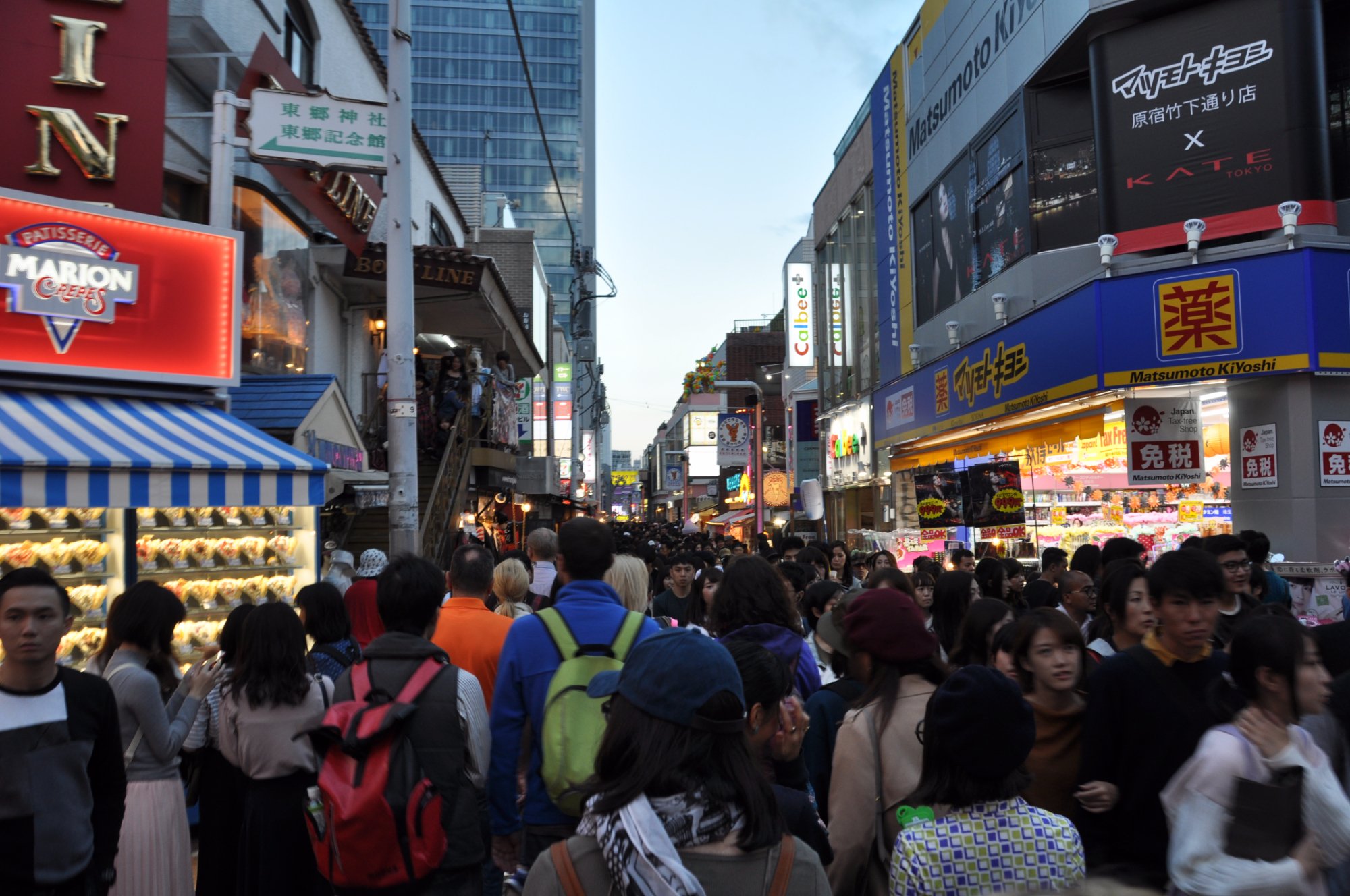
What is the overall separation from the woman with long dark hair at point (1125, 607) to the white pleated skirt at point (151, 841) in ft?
14.1

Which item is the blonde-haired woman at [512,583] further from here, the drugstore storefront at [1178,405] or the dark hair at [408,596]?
the drugstore storefront at [1178,405]

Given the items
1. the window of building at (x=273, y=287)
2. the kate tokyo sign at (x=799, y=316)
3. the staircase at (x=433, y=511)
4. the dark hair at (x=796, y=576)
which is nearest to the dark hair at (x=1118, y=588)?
the dark hair at (x=796, y=576)

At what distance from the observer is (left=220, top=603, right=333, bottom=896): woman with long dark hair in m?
4.50

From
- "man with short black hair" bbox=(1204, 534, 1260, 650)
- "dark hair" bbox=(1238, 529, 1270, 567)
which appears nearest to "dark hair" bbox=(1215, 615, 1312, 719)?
"man with short black hair" bbox=(1204, 534, 1260, 650)

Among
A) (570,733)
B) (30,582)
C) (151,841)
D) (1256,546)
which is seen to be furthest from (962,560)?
(30,582)

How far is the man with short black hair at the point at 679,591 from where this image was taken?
948 centimetres

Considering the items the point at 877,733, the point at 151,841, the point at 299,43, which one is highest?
the point at 299,43

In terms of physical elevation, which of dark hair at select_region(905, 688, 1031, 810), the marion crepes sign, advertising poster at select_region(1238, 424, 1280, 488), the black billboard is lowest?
dark hair at select_region(905, 688, 1031, 810)

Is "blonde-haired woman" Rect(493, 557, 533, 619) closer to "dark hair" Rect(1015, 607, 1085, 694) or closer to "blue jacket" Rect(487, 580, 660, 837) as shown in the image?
"blue jacket" Rect(487, 580, 660, 837)

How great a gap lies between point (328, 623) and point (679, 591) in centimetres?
454

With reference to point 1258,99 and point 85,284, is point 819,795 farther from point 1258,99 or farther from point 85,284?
point 1258,99

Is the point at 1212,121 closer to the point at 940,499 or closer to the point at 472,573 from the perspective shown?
the point at 940,499

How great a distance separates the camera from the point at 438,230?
24.1 m

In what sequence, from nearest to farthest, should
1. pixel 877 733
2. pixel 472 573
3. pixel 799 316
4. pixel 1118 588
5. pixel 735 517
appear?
pixel 877 733 < pixel 1118 588 < pixel 472 573 < pixel 799 316 < pixel 735 517
